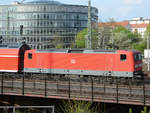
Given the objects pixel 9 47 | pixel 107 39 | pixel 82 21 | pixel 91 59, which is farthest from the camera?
pixel 82 21

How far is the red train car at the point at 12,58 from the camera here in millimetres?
29375

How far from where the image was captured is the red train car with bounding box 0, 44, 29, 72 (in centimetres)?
2938

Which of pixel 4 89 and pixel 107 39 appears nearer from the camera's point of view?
pixel 4 89

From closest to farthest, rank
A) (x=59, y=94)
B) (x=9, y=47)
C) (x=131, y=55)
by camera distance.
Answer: (x=59, y=94) → (x=131, y=55) → (x=9, y=47)

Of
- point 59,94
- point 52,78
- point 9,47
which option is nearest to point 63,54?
point 52,78

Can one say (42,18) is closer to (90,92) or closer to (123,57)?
(123,57)

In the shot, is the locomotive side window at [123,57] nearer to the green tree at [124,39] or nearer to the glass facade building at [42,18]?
the green tree at [124,39]

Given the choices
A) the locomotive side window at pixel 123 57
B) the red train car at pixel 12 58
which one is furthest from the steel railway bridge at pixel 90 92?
the red train car at pixel 12 58

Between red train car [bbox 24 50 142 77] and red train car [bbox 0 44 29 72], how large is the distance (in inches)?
33.1

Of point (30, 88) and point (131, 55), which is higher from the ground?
point (131, 55)

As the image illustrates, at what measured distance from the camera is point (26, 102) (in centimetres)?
2053

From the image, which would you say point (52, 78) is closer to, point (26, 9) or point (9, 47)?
point (9, 47)

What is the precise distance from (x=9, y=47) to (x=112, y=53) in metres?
12.8

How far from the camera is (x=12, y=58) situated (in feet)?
96.8
